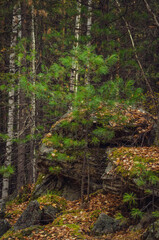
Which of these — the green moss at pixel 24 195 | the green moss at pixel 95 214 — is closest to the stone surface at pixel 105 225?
the green moss at pixel 95 214

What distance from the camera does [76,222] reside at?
5.54 metres

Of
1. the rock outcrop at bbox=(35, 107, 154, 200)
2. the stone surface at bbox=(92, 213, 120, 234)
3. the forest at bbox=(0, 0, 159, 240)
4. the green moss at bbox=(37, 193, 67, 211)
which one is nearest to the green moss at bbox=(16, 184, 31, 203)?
the forest at bbox=(0, 0, 159, 240)

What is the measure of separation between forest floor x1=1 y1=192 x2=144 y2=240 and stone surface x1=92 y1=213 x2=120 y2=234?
0.42ft

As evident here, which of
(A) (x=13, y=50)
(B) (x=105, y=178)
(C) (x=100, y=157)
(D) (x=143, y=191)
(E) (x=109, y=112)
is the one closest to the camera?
(D) (x=143, y=191)

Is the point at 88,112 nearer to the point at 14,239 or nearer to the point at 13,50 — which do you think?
the point at 14,239

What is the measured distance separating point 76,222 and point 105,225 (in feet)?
2.77

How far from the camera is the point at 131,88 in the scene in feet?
19.4

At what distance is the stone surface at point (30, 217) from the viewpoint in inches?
229

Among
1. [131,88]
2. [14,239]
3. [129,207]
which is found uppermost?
→ [131,88]

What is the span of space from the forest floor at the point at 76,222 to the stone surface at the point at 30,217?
0.86 feet

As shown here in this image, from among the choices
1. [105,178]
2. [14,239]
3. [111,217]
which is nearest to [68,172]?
[105,178]

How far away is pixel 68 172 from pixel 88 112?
2.45 metres

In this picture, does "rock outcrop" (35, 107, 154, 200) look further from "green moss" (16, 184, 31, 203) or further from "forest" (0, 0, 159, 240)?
"green moss" (16, 184, 31, 203)

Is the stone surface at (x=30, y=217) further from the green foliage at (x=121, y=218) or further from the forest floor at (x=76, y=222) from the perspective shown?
the green foliage at (x=121, y=218)
